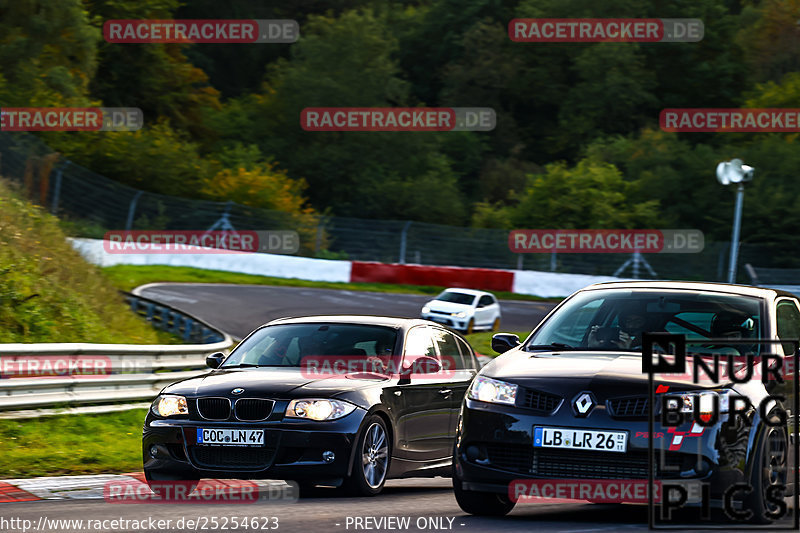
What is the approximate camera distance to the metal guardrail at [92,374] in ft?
38.5

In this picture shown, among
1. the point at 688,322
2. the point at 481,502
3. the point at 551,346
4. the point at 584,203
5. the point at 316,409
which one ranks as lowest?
the point at 481,502

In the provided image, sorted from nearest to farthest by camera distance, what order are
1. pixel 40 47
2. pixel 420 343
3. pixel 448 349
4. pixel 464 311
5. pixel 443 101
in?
pixel 420 343 → pixel 448 349 → pixel 464 311 → pixel 40 47 → pixel 443 101

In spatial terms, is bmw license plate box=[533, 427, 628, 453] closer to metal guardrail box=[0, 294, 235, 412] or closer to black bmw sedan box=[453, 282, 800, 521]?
black bmw sedan box=[453, 282, 800, 521]

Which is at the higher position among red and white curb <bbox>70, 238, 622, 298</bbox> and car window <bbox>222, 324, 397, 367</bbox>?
red and white curb <bbox>70, 238, 622, 298</bbox>

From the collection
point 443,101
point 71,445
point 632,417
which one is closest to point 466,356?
point 71,445

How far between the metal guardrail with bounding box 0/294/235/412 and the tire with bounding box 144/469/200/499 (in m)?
3.36

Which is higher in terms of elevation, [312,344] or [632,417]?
[312,344]

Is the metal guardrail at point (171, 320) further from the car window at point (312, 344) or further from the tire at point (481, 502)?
the tire at point (481, 502)

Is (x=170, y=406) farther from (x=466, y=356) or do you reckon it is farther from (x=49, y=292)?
(x=49, y=292)

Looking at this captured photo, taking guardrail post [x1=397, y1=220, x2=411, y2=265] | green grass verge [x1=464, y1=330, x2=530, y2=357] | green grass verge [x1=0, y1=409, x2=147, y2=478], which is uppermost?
guardrail post [x1=397, y1=220, x2=411, y2=265]

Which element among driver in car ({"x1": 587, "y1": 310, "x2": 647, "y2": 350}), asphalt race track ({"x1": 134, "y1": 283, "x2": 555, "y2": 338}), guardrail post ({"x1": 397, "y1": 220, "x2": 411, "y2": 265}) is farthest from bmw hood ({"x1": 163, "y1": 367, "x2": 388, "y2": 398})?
guardrail post ({"x1": 397, "y1": 220, "x2": 411, "y2": 265})

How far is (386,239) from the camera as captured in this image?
39.5 metres

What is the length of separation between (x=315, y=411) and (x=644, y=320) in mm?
2451

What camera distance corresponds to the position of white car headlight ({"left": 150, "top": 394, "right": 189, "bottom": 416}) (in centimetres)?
873
